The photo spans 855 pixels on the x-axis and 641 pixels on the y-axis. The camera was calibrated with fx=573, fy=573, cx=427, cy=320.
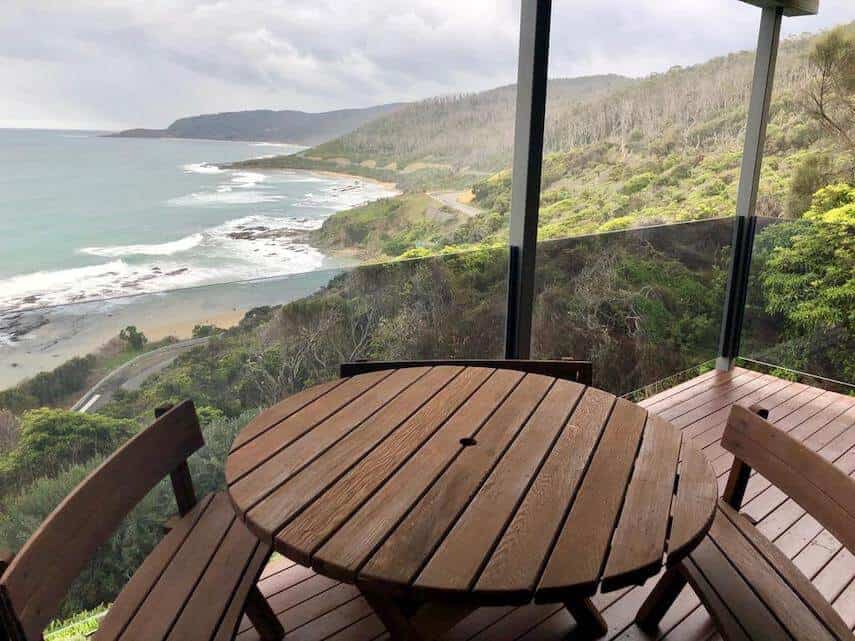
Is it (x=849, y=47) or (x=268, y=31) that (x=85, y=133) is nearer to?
(x=268, y=31)

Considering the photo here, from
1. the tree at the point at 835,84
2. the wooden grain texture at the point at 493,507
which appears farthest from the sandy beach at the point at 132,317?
the tree at the point at 835,84

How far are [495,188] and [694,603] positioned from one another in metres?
3.49

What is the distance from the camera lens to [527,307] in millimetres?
2906

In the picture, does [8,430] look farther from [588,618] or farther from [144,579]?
[588,618]

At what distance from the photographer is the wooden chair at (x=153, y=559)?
1033 mm

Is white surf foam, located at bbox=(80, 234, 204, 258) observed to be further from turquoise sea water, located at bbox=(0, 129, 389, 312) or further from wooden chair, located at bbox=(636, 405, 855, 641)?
wooden chair, located at bbox=(636, 405, 855, 641)

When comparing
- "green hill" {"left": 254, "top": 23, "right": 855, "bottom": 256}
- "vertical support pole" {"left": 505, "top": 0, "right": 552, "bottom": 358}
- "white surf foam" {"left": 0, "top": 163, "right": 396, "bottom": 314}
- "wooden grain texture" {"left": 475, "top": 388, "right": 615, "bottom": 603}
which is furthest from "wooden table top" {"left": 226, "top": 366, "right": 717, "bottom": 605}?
"green hill" {"left": 254, "top": 23, "right": 855, "bottom": 256}

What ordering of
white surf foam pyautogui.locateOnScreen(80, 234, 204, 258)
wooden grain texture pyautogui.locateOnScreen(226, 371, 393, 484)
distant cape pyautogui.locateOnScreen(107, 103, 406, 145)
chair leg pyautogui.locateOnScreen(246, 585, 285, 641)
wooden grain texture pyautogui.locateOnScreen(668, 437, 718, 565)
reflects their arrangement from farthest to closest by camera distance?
1. distant cape pyautogui.locateOnScreen(107, 103, 406, 145)
2. white surf foam pyautogui.locateOnScreen(80, 234, 204, 258)
3. chair leg pyautogui.locateOnScreen(246, 585, 285, 641)
4. wooden grain texture pyautogui.locateOnScreen(226, 371, 393, 484)
5. wooden grain texture pyautogui.locateOnScreen(668, 437, 718, 565)

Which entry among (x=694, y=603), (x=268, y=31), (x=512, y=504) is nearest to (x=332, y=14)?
(x=268, y=31)

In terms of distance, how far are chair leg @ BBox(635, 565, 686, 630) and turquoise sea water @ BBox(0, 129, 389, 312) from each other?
177 centimetres

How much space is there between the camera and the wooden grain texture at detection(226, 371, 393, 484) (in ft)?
4.40

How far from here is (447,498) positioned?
1205 mm

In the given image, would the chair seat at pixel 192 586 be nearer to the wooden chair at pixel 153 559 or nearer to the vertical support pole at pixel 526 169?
the wooden chair at pixel 153 559

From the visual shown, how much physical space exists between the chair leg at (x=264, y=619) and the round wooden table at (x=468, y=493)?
46cm
